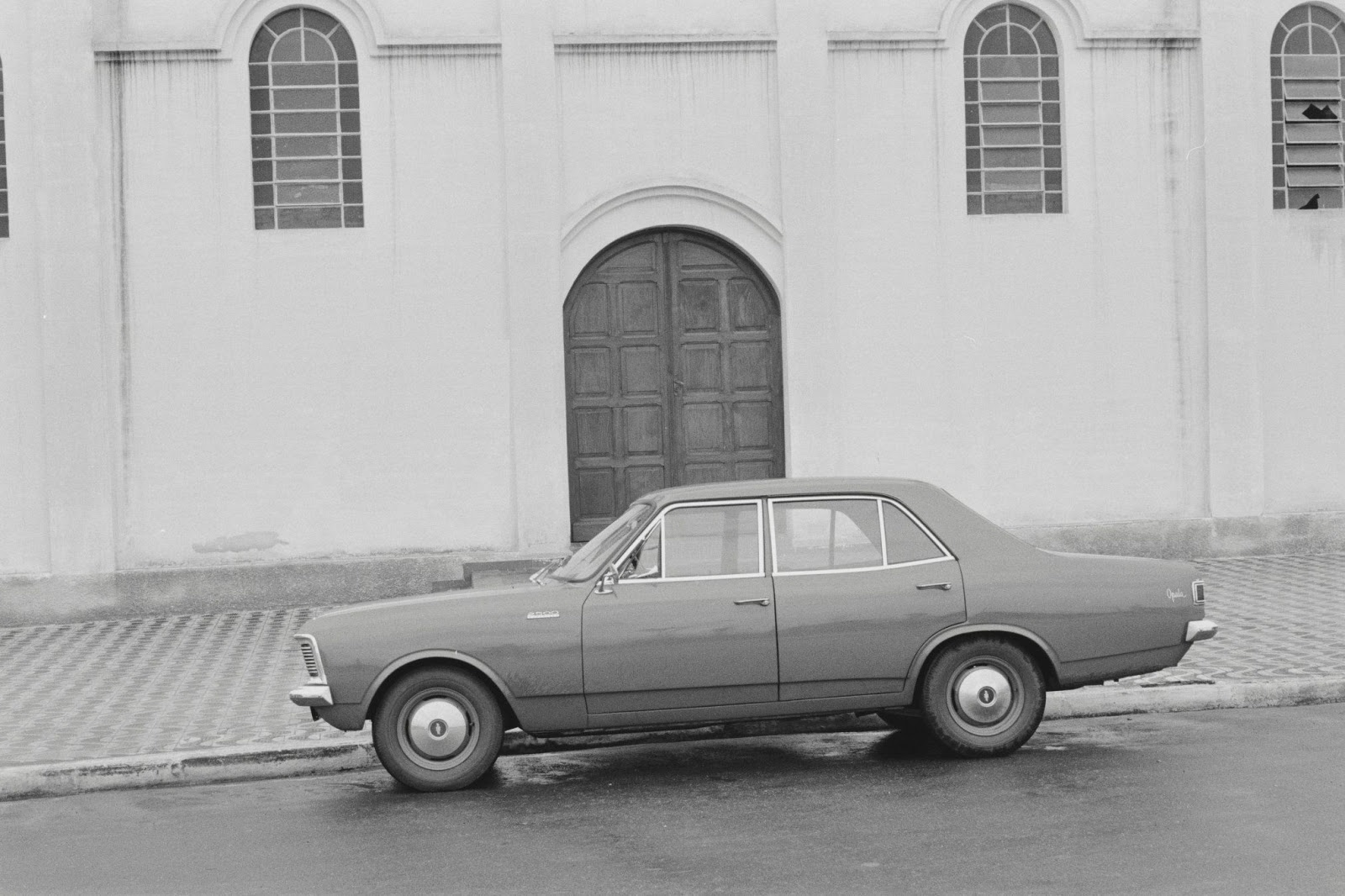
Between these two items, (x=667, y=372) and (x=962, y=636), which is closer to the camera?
(x=962, y=636)

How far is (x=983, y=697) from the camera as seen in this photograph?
25.6 feet

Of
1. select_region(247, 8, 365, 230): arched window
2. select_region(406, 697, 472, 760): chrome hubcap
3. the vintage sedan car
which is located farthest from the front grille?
select_region(247, 8, 365, 230): arched window

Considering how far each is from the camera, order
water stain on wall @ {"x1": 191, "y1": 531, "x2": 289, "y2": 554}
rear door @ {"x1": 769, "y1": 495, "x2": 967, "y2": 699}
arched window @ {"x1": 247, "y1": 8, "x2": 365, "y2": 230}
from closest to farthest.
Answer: rear door @ {"x1": 769, "y1": 495, "x2": 967, "y2": 699} → water stain on wall @ {"x1": 191, "y1": 531, "x2": 289, "y2": 554} → arched window @ {"x1": 247, "y1": 8, "x2": 365, "y2": 230}

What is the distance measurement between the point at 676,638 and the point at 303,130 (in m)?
8.45

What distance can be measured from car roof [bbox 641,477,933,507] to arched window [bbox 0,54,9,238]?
8601mm

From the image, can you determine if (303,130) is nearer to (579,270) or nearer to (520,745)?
(579,270)

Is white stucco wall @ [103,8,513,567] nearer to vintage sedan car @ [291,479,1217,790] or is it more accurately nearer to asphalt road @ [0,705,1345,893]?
asphalt road @ [0,705,1345,893]

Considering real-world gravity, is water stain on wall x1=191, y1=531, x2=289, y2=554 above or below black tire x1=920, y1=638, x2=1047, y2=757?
above

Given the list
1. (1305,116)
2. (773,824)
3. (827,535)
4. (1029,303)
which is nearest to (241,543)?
(1029,303)

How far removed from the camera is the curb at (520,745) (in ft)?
26.6

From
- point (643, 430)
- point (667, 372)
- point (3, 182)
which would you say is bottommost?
point (643, 430)

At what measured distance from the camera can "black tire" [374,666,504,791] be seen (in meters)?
7.52

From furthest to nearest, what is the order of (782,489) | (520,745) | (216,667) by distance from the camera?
(216,667)
(520,745)
(782,489)

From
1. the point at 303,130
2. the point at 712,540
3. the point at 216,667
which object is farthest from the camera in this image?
the point at 303,130
